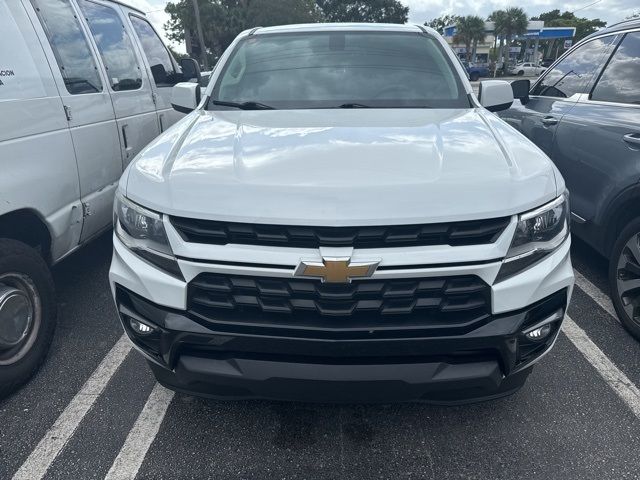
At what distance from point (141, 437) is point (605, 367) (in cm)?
252

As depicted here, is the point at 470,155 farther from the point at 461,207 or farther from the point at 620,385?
the point at 620,385

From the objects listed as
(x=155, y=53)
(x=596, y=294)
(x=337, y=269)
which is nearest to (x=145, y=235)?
(x=337, y=269)

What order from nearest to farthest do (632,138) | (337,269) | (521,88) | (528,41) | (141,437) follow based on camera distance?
(337,269), (141,437), (632,138), (521,88), (528,41)

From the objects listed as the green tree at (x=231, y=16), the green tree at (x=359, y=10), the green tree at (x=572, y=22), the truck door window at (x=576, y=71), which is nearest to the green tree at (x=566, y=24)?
the green tree at (x=572, y=22)

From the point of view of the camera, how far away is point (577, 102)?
373cm

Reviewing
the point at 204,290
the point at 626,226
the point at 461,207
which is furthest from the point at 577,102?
the point at 204,290

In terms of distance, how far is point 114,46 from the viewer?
398 cm

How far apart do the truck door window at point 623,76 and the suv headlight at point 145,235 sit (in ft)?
9.80

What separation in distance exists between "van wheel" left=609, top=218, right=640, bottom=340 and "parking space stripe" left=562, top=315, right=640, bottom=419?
0.86ft

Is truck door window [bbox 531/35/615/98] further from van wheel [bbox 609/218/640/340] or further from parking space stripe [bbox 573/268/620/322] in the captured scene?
parking space stripe [bbox 573/268/620/322]

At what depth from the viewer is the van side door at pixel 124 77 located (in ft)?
12.1

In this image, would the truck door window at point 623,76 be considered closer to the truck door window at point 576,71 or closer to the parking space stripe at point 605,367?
the truck door window at point 576,71

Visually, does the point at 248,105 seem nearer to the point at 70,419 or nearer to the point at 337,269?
the point at 337,269

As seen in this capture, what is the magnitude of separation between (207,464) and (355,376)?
0.87m
